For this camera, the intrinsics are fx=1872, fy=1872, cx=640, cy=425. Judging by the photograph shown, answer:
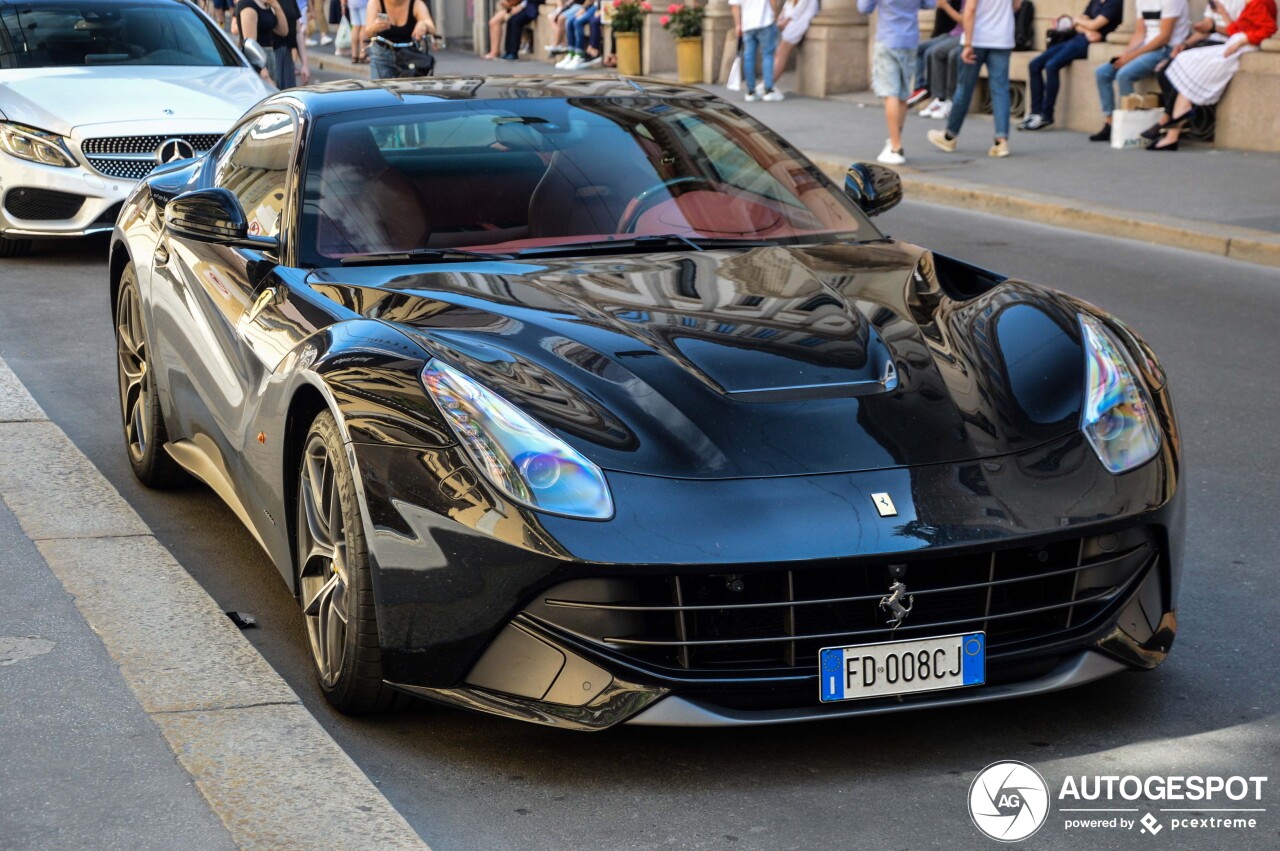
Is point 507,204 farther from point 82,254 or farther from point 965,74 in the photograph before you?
point 965,74

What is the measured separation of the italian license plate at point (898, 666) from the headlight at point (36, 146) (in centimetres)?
854

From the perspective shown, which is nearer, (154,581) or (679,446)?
(679,446)

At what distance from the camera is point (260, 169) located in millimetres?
5613

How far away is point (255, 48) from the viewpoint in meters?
12.7

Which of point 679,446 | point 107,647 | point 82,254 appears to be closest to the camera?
point 679,446

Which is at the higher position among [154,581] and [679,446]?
[679,446]

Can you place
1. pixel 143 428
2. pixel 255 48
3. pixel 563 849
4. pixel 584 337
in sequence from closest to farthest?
pixel 563 849 → pixel 584 337 → pixel 143 428 → pixel 255 48

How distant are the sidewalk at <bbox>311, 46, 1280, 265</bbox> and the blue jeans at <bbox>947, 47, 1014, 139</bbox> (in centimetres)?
33

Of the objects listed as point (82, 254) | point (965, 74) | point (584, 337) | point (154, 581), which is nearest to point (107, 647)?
point (154, 581)

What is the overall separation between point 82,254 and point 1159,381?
892 cm

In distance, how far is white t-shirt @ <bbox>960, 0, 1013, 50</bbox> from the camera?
16.4 m

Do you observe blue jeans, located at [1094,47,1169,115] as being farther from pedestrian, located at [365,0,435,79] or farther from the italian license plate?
the italian license plate

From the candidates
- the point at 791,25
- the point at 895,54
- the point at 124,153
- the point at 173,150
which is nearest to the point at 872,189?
the point at 173,150

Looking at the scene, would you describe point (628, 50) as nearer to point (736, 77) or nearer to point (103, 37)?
point (736, 77)
